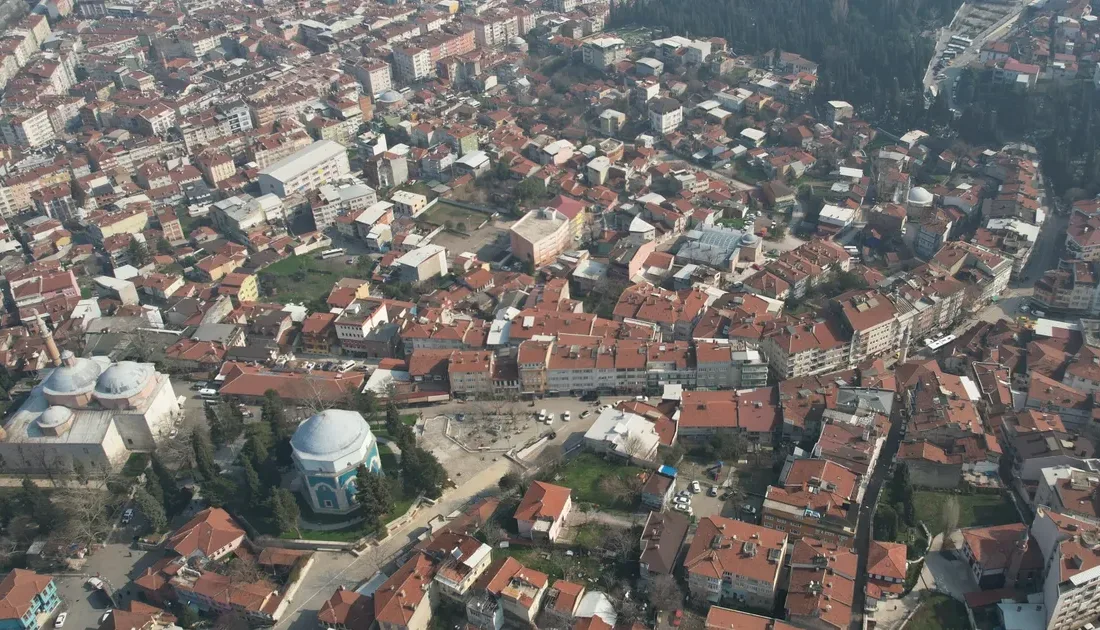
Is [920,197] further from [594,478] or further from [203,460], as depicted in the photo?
[203,460]

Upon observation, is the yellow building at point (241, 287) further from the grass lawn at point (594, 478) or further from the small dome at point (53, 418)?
the grass lawn at point (594, 478)

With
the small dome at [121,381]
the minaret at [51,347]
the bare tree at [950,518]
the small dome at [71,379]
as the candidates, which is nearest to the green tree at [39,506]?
the small dome at [71,379]

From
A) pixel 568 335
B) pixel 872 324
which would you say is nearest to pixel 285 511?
pixel 568 335

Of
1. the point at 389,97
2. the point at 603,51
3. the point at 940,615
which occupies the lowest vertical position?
the point at 940,615

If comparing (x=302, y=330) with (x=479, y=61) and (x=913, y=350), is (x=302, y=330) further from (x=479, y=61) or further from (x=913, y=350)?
(x=479, y=61)

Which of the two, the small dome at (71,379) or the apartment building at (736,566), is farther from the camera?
the small dome at (71,379)

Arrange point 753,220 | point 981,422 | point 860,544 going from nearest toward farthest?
point 860,544
point 981,422
point 753,220

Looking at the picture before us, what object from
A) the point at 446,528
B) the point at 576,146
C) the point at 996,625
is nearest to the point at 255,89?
the point at 576,146
